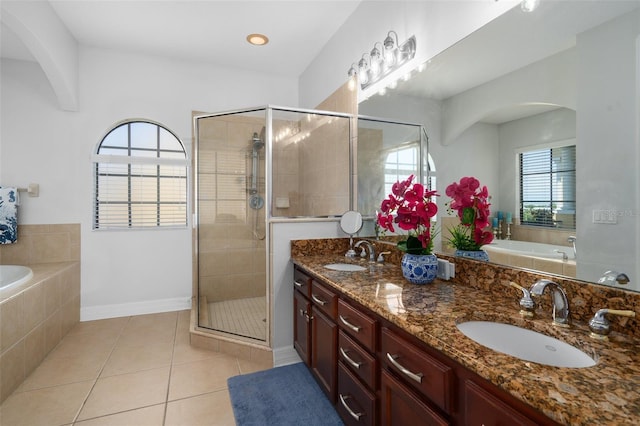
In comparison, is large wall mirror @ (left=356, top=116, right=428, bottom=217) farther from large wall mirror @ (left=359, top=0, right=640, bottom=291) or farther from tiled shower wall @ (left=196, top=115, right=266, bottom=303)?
tiled shower wall @ (left=196, top=115, right=266, bottom=303)

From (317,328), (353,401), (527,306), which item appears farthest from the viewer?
(317,328)

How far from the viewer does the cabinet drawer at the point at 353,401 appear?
4.25 ft

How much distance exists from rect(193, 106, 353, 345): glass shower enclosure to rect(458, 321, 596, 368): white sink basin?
1.62 meters

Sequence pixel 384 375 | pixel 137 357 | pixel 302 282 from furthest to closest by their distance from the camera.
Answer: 1. pixel 137 357
2. pixel 302 282
3. pixel 384 375

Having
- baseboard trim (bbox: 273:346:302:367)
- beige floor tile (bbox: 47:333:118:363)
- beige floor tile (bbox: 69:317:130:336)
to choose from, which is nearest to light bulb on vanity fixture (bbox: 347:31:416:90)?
baseboard trim (bbox: 273:346:302:367)

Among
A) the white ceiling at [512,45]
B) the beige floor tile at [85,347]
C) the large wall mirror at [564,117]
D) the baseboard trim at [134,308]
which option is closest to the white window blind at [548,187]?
the large wall mirror at [564,117]

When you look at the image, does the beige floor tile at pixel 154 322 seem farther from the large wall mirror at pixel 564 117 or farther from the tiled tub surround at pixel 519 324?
the large wall mirror at pixel 564 117

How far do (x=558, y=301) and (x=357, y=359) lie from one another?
827mm

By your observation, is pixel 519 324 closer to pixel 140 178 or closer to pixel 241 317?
pixel 241 317

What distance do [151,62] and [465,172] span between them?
3.56m

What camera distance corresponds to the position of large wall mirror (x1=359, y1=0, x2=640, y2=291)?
0.94 m

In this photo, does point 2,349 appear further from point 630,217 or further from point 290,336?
point 630,217

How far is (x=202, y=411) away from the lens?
5.99 ft

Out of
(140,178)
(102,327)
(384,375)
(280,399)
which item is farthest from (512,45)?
(102,327)
